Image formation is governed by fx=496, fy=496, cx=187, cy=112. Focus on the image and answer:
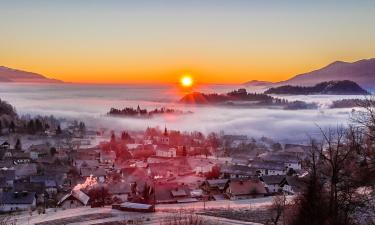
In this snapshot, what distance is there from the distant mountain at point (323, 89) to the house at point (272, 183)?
6349 cm

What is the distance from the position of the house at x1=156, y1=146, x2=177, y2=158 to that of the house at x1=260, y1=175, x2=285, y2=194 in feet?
70.5

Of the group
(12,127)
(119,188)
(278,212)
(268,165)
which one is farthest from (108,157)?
(278,212)

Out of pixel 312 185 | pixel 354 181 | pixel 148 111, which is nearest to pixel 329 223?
pixel 312 185

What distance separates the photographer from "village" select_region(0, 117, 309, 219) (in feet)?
97.9

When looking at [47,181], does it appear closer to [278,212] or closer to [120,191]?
[120,191]

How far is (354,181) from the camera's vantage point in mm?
13594

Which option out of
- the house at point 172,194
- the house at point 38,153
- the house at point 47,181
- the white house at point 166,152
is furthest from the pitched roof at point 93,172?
the white house at point 166,152

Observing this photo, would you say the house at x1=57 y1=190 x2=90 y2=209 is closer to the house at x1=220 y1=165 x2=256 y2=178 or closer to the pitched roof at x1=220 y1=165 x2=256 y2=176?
the house at x1=220 y1=165 x2=256 y2=178

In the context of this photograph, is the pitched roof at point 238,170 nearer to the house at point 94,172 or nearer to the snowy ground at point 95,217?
the house at point 94,172

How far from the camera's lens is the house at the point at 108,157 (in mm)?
51759

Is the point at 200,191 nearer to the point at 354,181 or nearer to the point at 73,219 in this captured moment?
the point at 73,219

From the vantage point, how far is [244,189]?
3133 cm

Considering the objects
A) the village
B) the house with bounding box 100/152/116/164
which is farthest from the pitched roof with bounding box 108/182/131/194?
the house with bounding box 100/152/116/164

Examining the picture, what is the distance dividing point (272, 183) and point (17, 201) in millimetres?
17207
